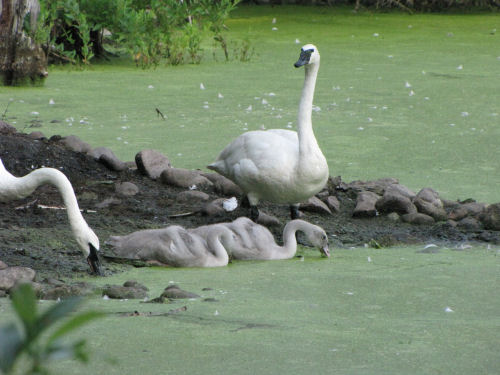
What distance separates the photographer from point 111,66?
10.2 meters

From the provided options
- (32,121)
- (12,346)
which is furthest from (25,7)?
(12,346)

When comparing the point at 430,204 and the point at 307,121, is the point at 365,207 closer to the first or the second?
the point at 430,204

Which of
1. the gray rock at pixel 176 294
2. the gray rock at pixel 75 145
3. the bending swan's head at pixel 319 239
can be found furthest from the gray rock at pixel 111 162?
the gray rock at pixel 176 294

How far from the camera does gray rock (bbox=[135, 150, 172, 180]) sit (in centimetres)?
515

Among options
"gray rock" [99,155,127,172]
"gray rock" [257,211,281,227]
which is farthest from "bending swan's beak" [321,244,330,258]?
"gray rock" [99,155,127,172]

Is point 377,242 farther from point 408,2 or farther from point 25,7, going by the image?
point 408,2

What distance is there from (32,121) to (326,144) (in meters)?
2.42

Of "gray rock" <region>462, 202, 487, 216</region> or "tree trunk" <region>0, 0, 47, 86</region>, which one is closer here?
"gray rock" <region>462, 202, 487, 216</region>

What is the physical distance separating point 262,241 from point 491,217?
4.22ft

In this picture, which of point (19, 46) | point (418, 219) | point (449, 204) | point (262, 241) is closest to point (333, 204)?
point (418, 219)

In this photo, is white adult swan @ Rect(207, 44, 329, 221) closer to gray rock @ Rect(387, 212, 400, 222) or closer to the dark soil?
the dark soil

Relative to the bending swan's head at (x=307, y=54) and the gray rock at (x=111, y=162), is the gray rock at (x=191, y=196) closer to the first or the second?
the gray rock at (x=111, y=162)

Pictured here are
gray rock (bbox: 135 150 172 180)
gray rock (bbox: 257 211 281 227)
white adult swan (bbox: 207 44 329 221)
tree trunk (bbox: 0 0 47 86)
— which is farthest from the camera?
tree trunk (bbox: 0 0 47 86)

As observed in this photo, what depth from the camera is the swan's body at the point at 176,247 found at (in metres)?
3.54
